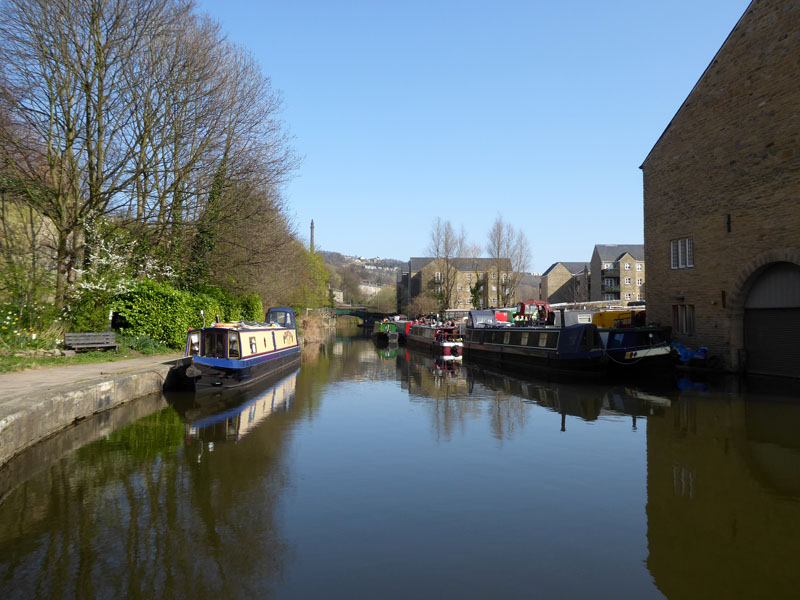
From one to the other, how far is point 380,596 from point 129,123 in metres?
17.0

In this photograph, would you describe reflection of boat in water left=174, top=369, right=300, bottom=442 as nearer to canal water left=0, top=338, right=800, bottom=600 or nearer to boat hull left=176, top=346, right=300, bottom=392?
canal water left=0, top=338, right=800, bottom=600

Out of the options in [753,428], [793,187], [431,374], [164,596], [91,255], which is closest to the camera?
[164,596]

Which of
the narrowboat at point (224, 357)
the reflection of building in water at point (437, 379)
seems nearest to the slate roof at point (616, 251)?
the reflection of building in water at point (437, 379)

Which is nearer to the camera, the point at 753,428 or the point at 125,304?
the point at 753,428

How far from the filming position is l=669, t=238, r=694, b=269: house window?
19406 millimetres

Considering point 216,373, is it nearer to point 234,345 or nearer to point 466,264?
point 234,345

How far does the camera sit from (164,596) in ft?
13.5

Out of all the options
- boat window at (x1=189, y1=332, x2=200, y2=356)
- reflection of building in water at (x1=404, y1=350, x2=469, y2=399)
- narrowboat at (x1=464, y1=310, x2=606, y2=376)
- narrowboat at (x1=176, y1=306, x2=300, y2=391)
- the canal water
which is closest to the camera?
the canal water

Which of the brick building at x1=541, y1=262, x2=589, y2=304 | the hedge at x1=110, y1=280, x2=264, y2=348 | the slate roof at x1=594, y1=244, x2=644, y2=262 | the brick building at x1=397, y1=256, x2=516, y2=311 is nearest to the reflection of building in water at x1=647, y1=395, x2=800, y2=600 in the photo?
the hedge at x1=110, y1=280, x2=264, y2=348

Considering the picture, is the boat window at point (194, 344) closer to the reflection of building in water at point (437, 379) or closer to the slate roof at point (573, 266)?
the reflection of building in water at point (437, 379)

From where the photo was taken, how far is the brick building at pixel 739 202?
50.8 feet

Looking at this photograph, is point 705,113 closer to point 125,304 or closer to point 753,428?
point 753,428

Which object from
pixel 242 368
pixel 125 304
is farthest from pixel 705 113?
pixel 125 304

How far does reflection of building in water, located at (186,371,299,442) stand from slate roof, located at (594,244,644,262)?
178 feet
